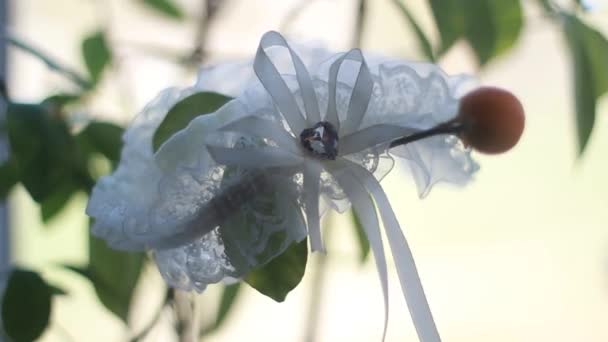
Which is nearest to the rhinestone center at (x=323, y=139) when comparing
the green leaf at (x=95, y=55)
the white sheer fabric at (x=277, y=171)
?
the white sheer fabric at (x=277, y=171)

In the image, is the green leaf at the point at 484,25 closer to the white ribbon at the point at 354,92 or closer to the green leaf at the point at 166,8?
the white ribbon at the point at 354,92

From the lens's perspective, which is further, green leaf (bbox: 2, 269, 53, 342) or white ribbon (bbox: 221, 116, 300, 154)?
green leaf (bbox: 2, 269, 53, 342)

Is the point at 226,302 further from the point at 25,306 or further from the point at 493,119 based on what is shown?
the point at 493,119

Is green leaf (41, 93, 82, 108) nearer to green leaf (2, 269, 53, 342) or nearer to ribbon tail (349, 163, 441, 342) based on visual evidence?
green leaf (2, 269, 53, 342)

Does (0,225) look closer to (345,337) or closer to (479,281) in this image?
(345,337)

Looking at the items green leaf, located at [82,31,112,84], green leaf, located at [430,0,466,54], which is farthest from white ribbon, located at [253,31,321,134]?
green leaf, located at [82,31,112,84]

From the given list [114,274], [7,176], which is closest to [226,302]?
[114,274]
